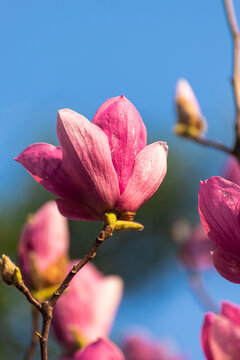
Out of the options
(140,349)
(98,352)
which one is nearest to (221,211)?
(98,352)

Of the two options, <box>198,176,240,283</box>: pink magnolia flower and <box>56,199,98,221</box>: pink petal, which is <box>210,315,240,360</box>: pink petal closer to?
<box>198,176,240,283</box>: pink magnolia flower

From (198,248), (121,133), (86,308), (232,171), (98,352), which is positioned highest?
(121,133)

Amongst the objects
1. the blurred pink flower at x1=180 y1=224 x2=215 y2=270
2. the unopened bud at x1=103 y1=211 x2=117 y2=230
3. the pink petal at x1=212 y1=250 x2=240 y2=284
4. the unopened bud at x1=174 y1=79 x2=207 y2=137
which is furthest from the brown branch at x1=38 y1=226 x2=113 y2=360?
the blurred pink flower at x1=180 y1=224 x2=215 y2=270

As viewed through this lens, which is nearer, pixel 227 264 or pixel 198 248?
pixel 227 264

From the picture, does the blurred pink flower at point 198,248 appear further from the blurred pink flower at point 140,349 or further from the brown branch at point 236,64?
the brown branch at point 236,64

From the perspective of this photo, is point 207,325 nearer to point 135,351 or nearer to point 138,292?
point 135,351

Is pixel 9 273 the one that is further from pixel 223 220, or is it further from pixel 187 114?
pixel 187 114

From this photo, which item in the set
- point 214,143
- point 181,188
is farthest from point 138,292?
point 214,143

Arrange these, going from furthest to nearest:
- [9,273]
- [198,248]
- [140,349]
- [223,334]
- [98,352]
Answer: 1. [198,248]
2. [140,349]
3. [98,352]
4. [223,334]
5. [9,273]
